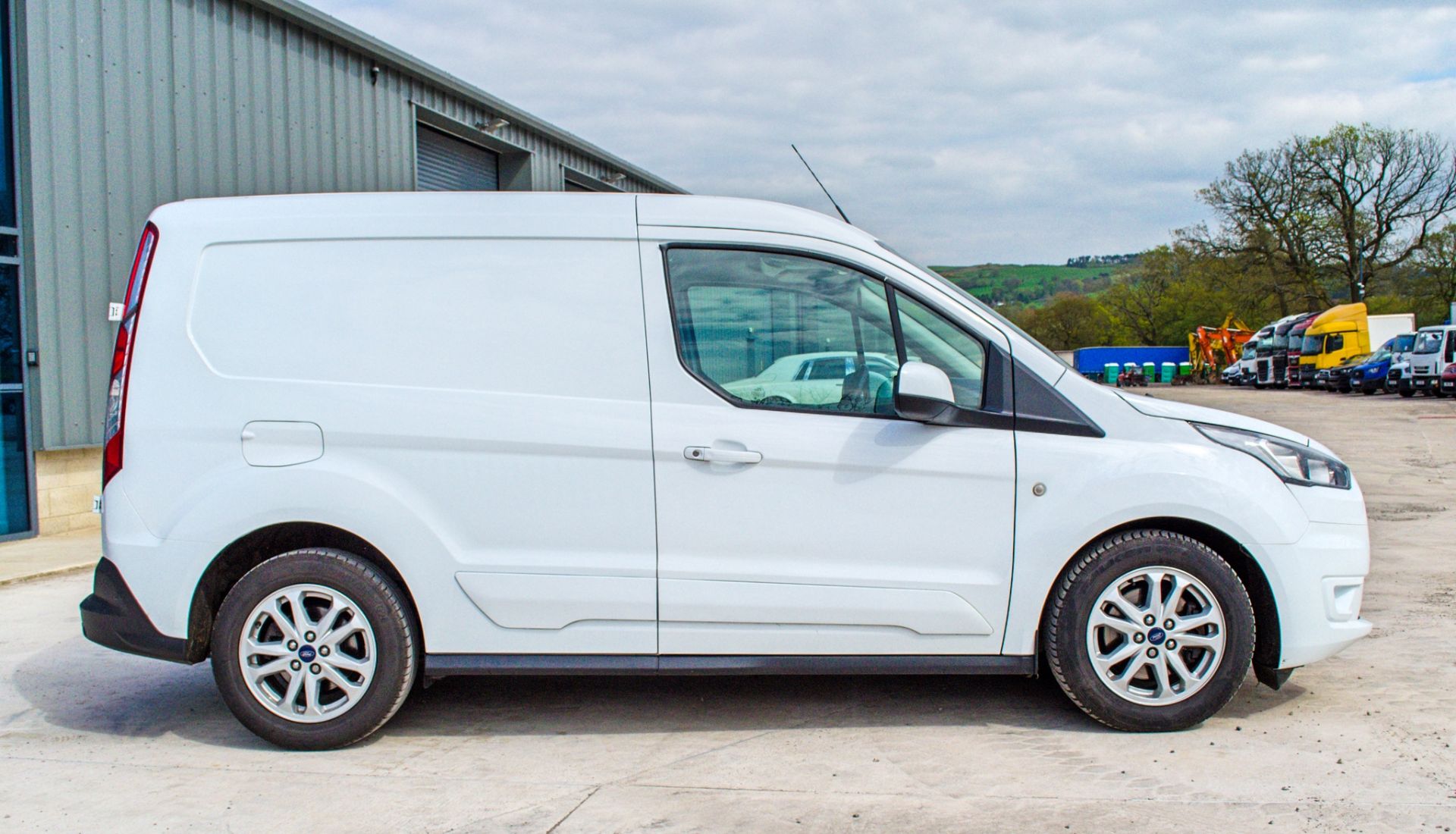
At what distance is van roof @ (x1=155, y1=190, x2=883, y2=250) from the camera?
4051mm

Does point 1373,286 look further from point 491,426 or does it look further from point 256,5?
point 491,426

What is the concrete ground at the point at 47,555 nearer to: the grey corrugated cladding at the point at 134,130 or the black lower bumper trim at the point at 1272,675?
the grey corrugated cladding at the point at 134,130

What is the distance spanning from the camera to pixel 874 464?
392cm

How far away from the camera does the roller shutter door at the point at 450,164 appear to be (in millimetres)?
15852

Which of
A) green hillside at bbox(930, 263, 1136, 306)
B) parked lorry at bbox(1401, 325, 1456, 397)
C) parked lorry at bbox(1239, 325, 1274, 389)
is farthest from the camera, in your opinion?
green hillside at bbox(930, 263, 1136, 306)

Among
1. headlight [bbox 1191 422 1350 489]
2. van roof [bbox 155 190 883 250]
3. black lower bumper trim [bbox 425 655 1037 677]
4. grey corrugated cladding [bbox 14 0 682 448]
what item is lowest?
black lower bumper trim [bbox 425 655 1037 677]

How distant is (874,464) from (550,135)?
54.3ft

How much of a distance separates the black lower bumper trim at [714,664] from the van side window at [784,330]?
902 mm

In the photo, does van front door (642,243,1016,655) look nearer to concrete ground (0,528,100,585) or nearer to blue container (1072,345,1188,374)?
concrete ground (0,528,100,585)

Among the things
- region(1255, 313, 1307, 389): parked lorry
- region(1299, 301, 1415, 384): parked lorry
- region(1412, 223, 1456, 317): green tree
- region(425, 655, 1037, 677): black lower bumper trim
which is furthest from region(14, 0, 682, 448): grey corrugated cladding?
region(1412, 223, 1456, 317): green tree

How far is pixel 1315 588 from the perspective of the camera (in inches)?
157

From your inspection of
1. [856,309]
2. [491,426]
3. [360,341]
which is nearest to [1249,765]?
[856,309]

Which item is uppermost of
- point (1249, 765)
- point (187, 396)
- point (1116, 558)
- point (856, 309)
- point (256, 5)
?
point (256, 5)

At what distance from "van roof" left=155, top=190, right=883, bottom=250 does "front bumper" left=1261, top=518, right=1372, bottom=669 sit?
6.24ft
